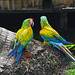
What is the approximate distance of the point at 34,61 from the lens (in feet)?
14.0

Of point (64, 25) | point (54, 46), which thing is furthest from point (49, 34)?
point (64, 25)

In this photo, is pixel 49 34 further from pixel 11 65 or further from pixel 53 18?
pixel 53 18

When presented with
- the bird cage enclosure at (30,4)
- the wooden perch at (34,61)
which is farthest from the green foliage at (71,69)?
the bird cage enclosure at (30,4)

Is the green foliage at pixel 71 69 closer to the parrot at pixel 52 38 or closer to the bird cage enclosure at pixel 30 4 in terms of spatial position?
the parrot at pixel 52 38

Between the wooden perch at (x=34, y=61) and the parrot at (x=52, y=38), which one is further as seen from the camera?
the parrot at (x=52, y=38)

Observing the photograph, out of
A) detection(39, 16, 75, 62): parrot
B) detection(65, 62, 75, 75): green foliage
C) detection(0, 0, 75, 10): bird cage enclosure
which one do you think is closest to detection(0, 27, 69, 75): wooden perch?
detection(65, 62, 75, 75): green foliage

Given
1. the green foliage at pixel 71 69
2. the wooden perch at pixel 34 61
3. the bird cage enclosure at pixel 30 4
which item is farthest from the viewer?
the bird cage enclosure at pixel 30 4

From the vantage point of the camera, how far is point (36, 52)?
4.43 metres

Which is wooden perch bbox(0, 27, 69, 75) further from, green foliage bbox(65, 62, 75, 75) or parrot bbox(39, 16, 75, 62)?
parrot bbox(39, 16, 75, 62)

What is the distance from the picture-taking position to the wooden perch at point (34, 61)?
4.11 meters

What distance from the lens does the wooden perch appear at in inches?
162

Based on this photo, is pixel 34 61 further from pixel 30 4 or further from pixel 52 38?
pixel 30 4

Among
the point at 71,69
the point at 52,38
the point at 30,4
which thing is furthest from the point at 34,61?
the point at 30,4

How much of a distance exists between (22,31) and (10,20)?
8.79ft
